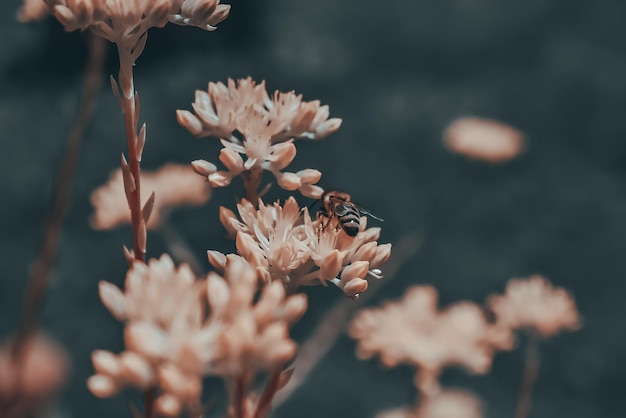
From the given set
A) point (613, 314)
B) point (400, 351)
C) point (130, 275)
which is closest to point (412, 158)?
point (613, 314)

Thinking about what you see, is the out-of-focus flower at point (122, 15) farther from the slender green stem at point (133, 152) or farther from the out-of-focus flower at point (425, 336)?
the out-of-focus flower at point (425, 336)

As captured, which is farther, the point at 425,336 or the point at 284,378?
the point at 425,336

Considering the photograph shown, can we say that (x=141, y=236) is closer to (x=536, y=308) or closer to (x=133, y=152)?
(x=133, y=152)

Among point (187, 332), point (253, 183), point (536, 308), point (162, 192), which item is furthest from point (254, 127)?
point (536, 308)

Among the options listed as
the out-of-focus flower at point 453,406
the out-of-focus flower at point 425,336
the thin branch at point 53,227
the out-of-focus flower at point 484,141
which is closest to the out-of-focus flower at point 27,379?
the thin branch at point 53,227

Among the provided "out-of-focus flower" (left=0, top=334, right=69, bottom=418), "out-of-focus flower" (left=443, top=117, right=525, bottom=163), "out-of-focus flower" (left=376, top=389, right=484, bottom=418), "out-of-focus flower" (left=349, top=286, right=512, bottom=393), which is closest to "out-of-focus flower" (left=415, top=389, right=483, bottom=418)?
"out-of-focus flower" (left=376, top=389, right=484, bottom=418)

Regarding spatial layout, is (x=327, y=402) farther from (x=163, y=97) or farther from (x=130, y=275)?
(x=130, y=275)

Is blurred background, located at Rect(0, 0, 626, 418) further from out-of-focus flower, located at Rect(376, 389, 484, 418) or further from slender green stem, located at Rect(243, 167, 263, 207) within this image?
slender green stem, located at Rect(243, 167, 263, 207)
